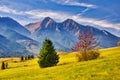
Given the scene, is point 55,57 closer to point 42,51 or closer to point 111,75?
point 42,51

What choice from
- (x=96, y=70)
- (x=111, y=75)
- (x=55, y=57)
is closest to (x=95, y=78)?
(x=111, y=75)

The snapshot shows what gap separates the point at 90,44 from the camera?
260 feet

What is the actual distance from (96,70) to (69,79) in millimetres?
6904

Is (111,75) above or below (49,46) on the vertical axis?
below

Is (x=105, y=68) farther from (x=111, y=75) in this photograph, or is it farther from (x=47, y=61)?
(x=47, y=61)

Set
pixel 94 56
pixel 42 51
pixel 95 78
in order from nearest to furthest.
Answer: pixel 95 78 < pixel 94 56 < pixel 42 51

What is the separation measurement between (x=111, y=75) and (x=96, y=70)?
6.10 m

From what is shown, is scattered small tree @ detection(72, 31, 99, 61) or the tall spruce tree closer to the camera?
scattered small tree @ detection(72, 31, 99, 61)

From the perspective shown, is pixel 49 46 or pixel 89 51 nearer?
pixel 89 51

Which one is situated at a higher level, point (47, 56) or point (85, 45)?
point (85, 45)

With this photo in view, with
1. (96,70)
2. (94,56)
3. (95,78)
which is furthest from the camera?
(94,56)

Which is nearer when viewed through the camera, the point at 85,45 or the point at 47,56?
the point at 85,45

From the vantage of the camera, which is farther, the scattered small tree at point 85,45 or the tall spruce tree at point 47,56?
the tall spruce tree at point 47,56

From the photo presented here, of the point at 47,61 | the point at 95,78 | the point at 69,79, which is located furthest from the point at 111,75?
the point at 47,61
